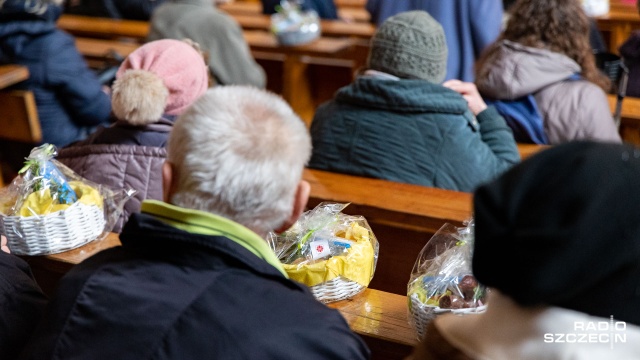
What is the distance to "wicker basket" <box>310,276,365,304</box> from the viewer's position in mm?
1638

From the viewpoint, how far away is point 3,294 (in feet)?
4.97

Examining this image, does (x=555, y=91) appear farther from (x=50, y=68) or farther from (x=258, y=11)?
(x=258, y=11)

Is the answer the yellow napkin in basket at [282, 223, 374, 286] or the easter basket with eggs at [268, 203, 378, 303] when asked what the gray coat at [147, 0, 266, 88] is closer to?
the easter basket with eggs at [268, 203, 378, 303]

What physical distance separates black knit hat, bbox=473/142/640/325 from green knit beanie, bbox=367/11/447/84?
160 centimetres

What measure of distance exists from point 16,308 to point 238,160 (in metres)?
0.61

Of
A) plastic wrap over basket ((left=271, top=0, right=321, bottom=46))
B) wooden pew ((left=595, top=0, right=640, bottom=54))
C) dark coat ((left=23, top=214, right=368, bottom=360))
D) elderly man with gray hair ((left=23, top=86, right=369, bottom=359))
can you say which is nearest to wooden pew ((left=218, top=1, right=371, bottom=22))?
plastic wrap over basket ((left=271, top=0, right=321, bottom=46))

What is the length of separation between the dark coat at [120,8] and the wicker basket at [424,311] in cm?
532

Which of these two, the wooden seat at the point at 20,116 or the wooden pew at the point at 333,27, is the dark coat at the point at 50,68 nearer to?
the wooden seat at the point at 20,116

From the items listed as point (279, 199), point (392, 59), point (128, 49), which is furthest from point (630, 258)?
point (128, 49)

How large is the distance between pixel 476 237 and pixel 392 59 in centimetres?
162

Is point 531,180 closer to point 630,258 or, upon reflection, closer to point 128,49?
point 630,258

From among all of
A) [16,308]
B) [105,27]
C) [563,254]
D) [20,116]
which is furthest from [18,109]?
[563,254]

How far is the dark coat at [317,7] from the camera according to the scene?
6.45m

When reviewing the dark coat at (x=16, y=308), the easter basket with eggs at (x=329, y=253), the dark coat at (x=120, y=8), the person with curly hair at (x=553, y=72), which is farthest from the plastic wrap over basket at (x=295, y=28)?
the dark coat at (x=16, y=308)
